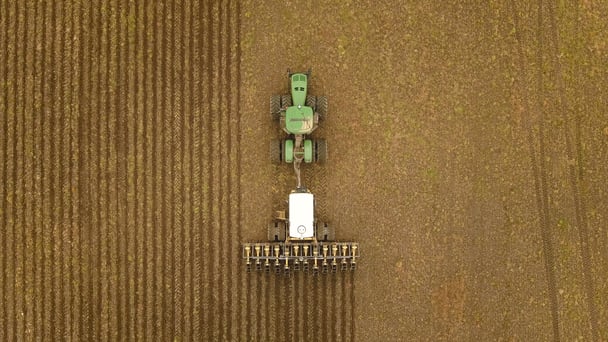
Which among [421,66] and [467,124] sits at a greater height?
[421,66]

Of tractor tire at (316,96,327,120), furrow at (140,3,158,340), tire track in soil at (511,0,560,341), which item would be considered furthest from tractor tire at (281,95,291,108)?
tire track in soil at (511,0,560,341)

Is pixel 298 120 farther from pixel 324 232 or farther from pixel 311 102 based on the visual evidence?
pixel 324 232

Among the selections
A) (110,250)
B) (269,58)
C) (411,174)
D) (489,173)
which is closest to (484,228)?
(489,173)

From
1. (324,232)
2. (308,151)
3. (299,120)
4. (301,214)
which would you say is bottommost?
(324,232)

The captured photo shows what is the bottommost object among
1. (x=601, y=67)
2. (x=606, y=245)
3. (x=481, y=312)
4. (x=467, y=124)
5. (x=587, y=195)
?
(x=481, y=312)

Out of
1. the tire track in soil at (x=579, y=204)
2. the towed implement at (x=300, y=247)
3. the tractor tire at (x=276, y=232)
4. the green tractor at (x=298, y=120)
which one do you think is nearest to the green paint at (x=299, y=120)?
the green tractor at (x=298, y=120)

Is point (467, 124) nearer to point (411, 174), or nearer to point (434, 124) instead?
point (434, 124)

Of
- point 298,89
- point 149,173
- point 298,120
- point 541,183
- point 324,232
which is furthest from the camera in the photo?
point 541,183

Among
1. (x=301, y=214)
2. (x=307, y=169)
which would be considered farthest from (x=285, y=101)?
(x=301, y=214)
